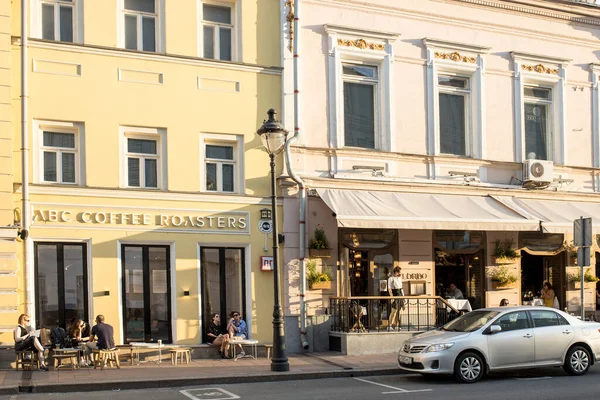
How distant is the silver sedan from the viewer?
1482 cm

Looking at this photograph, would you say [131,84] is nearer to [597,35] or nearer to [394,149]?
[394,149]

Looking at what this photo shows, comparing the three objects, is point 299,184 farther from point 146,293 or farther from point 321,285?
point 146,293

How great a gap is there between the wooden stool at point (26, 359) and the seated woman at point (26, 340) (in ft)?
0.42

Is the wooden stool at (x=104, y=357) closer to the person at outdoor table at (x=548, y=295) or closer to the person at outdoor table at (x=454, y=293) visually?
the person at outdoor table at (x=454, y=293)

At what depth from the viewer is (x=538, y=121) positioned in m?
24.0

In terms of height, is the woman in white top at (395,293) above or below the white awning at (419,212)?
below

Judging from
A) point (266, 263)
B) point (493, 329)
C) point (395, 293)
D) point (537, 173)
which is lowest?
point (493, 329)


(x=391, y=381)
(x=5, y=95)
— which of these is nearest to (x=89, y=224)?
(x=5, y=95)

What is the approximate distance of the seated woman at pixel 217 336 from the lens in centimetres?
1861

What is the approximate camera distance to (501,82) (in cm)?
2300

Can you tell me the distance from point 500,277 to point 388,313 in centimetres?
394

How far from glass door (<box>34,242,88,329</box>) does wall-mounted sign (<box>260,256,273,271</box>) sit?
4.21 m

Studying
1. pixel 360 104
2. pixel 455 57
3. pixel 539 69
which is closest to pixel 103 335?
pixel 360 104

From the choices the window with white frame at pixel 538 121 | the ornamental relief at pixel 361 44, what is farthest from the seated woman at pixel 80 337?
the window with white frame at pixel 538 121
